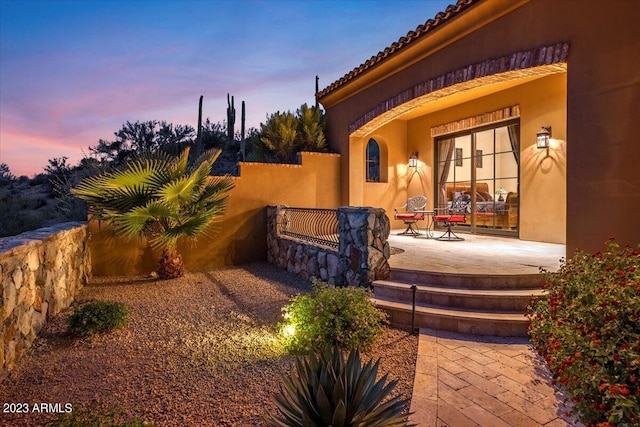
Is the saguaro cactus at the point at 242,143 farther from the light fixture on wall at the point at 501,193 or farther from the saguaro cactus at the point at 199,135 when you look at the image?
the light fixture on wall at the point at 501,193

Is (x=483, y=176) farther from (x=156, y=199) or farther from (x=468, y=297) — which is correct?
(x=156, y=199)

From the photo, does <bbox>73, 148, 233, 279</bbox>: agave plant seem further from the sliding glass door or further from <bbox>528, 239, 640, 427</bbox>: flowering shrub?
the sliding glass door

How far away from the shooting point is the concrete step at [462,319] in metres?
3.51

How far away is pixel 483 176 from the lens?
8062mm

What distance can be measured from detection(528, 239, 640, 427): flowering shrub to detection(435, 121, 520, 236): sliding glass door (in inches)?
207

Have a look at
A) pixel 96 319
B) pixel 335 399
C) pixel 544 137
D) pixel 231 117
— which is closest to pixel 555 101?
pixel 544 137

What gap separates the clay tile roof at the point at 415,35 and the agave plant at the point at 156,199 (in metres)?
4.02

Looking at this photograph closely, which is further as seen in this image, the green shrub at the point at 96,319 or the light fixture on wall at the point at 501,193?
the light fixture on wall at the point at 501,193

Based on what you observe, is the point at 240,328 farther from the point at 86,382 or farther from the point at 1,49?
the point at 1,49

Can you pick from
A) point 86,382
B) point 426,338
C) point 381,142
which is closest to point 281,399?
point 86,382

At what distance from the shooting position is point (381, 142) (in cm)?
961

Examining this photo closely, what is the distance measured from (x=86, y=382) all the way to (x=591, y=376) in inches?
135


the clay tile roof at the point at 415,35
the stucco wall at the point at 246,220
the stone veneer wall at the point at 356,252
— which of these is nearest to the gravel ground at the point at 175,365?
the stone veneer wall at the point at 356,252

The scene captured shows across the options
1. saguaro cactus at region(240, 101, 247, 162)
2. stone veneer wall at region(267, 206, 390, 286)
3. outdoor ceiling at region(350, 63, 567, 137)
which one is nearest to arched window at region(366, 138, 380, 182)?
outdoor ceiling at region(350, 63, 567, 137)
